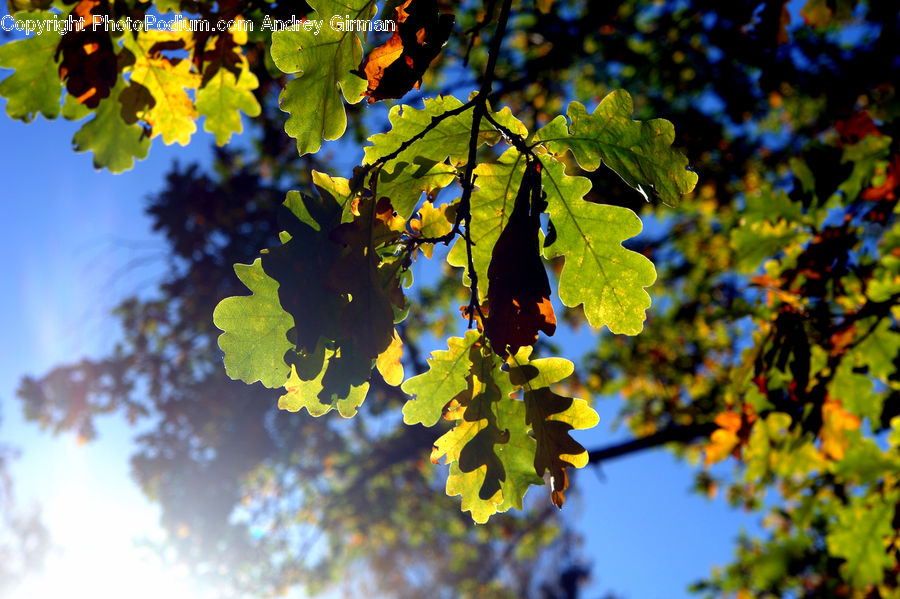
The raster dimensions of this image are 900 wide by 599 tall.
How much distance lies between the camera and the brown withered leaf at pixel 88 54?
5.40 ft

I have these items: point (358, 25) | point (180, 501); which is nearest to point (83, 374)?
point (180, 501)

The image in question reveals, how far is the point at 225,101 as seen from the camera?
6.79 feet

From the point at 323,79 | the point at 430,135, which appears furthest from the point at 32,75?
the point at 430,135

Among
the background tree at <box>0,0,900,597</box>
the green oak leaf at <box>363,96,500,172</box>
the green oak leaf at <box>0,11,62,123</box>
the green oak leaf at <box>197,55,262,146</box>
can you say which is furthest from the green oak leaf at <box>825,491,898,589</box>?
the green oak leaf at <box>0,11,62,123</box>

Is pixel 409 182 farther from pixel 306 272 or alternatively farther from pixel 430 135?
pixel 306 272

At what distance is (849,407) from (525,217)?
282 centimetres

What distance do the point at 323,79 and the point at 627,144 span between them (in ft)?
2.58

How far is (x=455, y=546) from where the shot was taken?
8906mm

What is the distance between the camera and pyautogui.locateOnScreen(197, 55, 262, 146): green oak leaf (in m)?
2.04

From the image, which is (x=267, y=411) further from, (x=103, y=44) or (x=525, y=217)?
(x=525, y=217)

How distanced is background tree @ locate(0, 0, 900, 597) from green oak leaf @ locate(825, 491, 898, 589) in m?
0.01

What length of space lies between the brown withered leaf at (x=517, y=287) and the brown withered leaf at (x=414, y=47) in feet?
1.30

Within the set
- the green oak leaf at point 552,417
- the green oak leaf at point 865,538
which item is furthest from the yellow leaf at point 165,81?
the green oak leaf at point 865,538

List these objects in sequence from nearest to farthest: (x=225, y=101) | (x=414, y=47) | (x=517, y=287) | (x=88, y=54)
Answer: (x=517, y=287) < (x=414, y=47) < (x=88, y=54) < (x=225, y=101)
